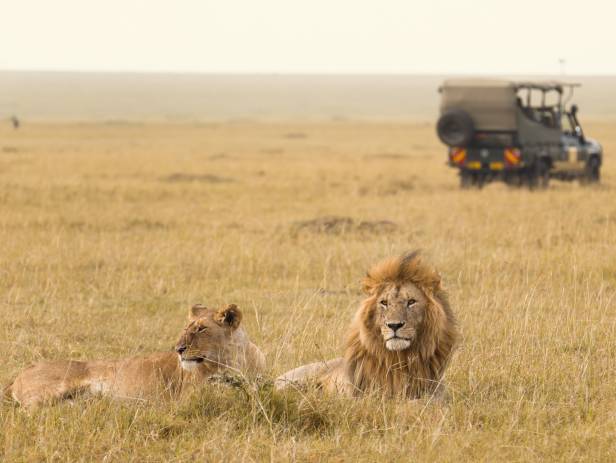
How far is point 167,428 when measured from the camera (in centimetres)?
541

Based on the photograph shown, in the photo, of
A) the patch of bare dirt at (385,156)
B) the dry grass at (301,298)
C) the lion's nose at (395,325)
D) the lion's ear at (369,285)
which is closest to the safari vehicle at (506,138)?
the dry grass at (301,298)

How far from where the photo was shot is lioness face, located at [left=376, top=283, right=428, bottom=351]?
545 cm

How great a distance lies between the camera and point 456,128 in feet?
70.7

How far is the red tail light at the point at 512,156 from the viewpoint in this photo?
70.2 ft

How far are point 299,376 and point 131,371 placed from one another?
949mm

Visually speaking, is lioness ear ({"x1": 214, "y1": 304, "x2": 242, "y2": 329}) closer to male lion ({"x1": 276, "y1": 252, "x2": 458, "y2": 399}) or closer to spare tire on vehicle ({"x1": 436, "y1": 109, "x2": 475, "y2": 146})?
male lion ({"x1": 276, "y1": 252, "x2": 458, "y2": 399})

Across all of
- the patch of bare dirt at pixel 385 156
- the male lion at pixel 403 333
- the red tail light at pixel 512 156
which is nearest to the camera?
the male lion at pixel 403 333

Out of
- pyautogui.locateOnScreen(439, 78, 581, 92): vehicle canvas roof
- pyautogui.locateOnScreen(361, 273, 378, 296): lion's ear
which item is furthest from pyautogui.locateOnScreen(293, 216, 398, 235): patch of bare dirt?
pyautogui.locateOnScreen(361, 273, 378, 296): lion's ear

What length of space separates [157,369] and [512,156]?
16.4m

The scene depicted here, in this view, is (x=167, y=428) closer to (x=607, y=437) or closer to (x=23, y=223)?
(x=607, y=437)

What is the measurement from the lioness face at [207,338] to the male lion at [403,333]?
2.08 ft

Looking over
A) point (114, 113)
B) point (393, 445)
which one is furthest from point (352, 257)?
point (114, 113)

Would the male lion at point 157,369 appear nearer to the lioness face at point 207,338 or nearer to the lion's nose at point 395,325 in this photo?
the lioness face at point 207,338

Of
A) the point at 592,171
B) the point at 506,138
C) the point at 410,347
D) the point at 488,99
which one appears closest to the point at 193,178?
the point at 488,99
